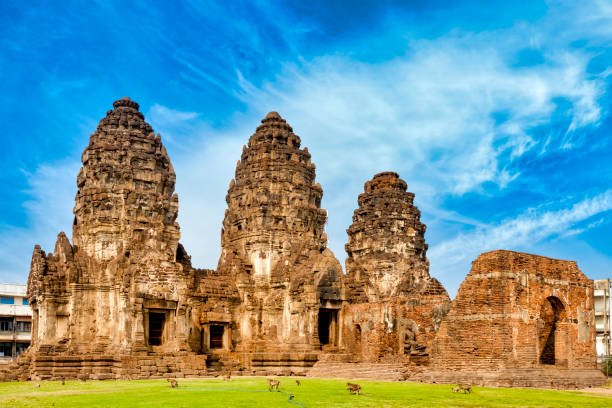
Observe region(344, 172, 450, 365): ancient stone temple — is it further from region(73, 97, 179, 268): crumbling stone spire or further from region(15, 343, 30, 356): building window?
region(15, 343, 30, 356): building window

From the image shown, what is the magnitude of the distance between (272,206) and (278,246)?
2.36m

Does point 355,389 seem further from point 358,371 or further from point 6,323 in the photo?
point 6,323

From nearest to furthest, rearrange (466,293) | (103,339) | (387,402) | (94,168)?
(387,402) → (466,293) → (103,339) → (94,168)

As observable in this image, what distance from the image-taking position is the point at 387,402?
17750 millimetres

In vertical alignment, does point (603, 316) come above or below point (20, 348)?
above

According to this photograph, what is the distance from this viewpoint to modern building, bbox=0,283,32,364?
5625 cm

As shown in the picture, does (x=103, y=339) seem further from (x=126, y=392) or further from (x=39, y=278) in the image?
(x=126, y=392)

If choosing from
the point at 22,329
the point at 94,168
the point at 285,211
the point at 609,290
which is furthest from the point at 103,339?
the point at 609,290

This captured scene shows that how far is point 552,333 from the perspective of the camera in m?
27.5

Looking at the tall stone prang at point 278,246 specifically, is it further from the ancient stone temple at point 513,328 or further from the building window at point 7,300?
the building window at point 7,300

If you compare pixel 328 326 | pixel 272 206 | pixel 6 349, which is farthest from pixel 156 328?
pixel 6 349

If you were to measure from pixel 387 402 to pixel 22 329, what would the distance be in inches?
1844

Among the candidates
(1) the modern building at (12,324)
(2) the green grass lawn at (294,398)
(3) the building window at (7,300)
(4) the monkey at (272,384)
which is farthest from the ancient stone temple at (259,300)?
(3) the building window at (7,300)

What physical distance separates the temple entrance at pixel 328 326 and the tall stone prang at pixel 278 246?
57 millimetres
